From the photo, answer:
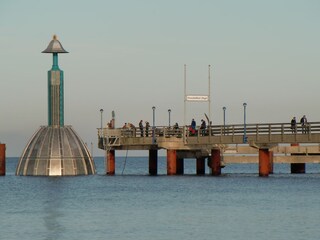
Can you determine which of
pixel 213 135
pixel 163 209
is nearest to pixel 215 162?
pixel 213 135

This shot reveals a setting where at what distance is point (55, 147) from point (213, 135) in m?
12.2

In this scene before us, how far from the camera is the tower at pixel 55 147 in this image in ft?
281

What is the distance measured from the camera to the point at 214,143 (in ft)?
267

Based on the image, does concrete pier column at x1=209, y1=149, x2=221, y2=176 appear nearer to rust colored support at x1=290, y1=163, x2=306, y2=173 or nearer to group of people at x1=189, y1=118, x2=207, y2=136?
group of people at x1=189, y1=118, x2=207, y2=136

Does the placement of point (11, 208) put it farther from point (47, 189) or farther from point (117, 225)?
point (47, 189)

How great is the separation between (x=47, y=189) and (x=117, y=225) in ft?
87.1

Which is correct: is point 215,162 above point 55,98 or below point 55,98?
below

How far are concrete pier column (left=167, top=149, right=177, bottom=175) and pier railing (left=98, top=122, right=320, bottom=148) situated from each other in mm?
1040

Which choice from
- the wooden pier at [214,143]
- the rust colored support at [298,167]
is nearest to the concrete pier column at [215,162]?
the wooden pier at [214,143]

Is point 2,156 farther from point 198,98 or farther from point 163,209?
point 163,209

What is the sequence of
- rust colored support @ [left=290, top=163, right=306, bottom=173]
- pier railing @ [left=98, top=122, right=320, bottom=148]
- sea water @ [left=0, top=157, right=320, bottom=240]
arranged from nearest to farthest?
sea water @ [left=0, top=157, right=320, bottom=240]
pier railing @ [left=98, top=122, right=320, bottom=148]
rust colored support @ [left=290, top=163, right=306, bottom=173]

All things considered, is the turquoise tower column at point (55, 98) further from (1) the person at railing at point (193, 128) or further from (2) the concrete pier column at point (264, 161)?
(2) the concrete pier column at point (264, 161)

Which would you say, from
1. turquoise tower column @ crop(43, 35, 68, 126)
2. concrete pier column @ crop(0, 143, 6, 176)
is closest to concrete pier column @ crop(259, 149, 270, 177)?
turquoise tower column @ crop(43, 35, 68, 126)

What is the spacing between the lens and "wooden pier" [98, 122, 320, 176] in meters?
77.1
